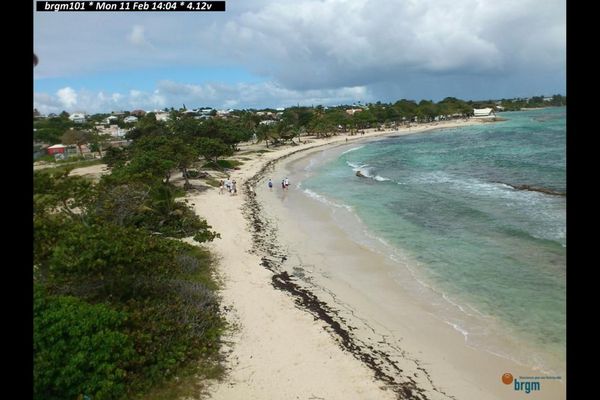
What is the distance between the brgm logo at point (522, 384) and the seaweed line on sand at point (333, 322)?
1.73 meters

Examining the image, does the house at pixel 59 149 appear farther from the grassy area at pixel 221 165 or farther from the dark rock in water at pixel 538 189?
the dark rock in water at pixel 538 189

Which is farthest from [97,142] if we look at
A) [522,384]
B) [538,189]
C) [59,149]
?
[522,384]

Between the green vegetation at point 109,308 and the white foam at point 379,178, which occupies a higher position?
the white foam at point 379,178

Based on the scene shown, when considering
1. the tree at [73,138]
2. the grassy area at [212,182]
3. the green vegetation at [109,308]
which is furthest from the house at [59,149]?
the green vegetation at [109,308]

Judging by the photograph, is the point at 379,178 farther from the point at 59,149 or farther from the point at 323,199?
the point at 59,149

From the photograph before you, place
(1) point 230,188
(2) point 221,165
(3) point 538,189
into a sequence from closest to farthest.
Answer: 1. (3) point 538,189
2. (1) point 230,188
3. (2) point 221,165

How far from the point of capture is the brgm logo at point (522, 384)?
950 centimetres

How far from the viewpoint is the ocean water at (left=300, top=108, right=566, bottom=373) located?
12297mm

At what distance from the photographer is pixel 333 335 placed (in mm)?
11484

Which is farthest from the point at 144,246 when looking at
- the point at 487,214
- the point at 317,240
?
the point at 487,214

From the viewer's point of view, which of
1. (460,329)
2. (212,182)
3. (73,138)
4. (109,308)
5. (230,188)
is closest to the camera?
(109,308)

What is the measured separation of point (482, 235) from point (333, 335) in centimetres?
1267
